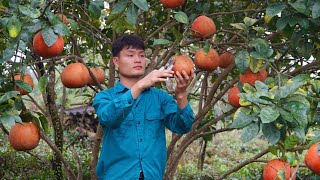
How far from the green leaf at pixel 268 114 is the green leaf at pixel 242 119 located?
0.07m

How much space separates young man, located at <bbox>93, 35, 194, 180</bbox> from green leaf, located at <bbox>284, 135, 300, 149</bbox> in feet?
1.55

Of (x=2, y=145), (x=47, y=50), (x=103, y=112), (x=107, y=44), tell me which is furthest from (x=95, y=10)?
(x=2, y=145)

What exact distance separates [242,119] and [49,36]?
81 cm

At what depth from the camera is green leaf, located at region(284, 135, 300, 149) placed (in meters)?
1.76

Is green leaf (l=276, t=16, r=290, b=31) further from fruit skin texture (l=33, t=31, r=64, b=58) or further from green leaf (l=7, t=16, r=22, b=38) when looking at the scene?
green leaf (l=7, t=16, r=22, b=38)

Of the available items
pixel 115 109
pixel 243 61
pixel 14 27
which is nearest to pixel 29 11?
pixel 14 27

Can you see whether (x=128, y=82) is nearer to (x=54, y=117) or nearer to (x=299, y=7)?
(x=299, y=7)

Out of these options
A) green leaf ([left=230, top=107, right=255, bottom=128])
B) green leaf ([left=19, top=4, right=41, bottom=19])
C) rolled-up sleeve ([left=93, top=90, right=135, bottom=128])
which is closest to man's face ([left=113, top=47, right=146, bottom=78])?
rolled-up sleeve ([left=93, top=90, right=135, bottom=128])

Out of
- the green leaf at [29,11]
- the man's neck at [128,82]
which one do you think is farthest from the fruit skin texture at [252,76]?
the green leaf at [29,11]

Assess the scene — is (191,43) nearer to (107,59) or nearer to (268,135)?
(268,135)

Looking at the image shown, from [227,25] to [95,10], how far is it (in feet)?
3.58

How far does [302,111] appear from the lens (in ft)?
5.24

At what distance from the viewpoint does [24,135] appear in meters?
2.38

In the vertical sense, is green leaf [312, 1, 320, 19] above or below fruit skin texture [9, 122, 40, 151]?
above
